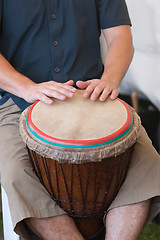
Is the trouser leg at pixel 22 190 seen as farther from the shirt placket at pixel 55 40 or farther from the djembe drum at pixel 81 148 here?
the shirt placket at pixel 55 40

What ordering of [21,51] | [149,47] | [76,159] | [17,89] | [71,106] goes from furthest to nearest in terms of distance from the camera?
[149,47], [21,51], [17,89], [71,106], [76,159]

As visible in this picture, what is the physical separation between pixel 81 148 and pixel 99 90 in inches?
10.9

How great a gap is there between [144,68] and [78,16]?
701mm

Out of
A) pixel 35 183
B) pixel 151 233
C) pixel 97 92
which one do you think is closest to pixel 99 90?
pixel 97 92

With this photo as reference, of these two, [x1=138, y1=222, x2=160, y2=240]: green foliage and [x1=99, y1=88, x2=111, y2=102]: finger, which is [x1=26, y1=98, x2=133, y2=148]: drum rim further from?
[x1=138, y1=222, x2=160, y2=240]: green foliage

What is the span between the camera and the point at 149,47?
75.9 inches

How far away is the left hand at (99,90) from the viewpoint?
1184 mm

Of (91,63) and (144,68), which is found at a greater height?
(91,63)

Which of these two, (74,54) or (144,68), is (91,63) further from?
(144,68)

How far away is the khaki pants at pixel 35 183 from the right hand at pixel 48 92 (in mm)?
176

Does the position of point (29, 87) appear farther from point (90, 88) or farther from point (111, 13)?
point (111, 13)

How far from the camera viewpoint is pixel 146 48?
1952 mm

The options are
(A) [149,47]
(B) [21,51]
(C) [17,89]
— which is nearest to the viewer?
(C) [17,89]

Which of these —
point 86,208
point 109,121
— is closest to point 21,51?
point 109,121
